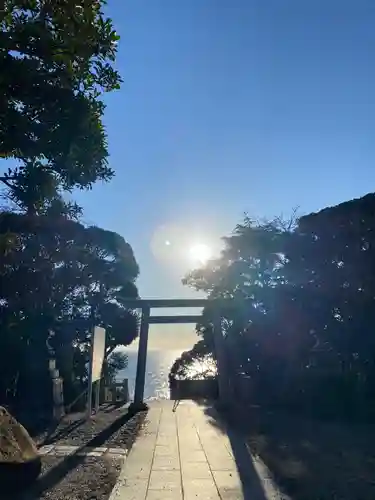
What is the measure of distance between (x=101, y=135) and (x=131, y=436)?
506 cm

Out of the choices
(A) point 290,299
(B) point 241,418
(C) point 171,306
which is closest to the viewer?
(B) point 241,418

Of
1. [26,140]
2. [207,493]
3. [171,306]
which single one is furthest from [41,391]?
[26,140]

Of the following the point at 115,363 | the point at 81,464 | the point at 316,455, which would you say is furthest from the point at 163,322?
the point at 81,464

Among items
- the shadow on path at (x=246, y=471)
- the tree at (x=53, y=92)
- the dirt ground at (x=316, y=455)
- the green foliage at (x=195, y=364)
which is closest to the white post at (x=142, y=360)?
the shadow on path at (x=246, y=471)

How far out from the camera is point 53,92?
11.7ft

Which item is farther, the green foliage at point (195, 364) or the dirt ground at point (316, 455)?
the green foliage at point (195, 364)

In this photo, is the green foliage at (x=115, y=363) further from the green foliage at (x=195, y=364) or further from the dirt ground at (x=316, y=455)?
the dirt ground at (x=316, y=455)

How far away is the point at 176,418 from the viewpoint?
8.97 m

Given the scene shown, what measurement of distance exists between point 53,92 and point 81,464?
4.00 meters

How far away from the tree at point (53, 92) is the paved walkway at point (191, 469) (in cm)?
298

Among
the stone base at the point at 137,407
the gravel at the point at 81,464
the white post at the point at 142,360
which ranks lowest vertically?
the stone base at the point at 137,407

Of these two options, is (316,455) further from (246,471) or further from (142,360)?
(142,360)

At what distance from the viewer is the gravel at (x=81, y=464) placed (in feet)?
12.4

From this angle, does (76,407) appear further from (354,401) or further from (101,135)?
(101,135)
